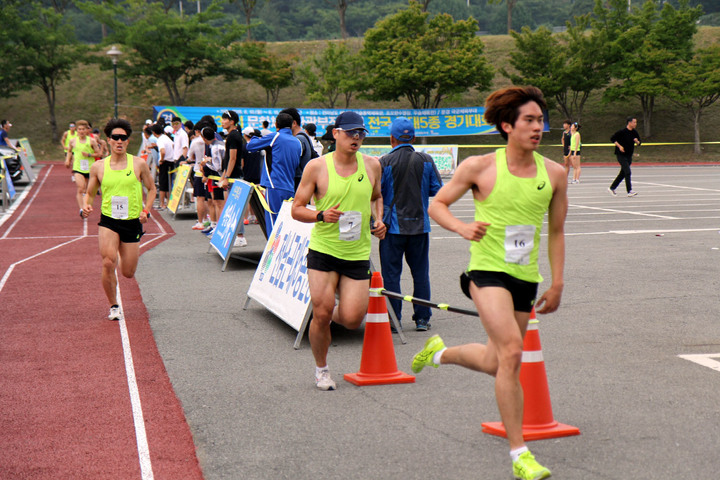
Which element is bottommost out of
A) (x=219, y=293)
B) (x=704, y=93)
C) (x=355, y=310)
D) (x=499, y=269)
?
(x=219, y=293)

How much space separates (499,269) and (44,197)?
22229mm

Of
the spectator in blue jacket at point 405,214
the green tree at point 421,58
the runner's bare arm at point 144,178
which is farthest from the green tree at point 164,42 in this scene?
the spectator in blue jacket at point 405,214

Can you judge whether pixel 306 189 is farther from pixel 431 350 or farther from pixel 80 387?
pixel 80 387

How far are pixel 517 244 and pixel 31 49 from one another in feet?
157

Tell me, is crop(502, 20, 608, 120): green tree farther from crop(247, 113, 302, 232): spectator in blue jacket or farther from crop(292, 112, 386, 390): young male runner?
crop(292, 112, 386, 390): young male runner

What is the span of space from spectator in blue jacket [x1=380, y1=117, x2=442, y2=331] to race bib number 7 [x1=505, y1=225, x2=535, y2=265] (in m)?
3.33

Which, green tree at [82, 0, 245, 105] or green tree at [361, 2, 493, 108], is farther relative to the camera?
green tree at [82, 0, 245, 105]

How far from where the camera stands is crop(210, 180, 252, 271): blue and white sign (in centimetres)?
1134

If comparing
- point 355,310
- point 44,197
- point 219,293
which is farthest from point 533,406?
point 44,197

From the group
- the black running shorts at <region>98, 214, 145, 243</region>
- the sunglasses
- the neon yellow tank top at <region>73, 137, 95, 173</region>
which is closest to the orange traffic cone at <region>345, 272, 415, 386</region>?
the sunglasses

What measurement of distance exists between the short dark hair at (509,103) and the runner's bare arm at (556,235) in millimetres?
328

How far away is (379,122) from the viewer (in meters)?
47.3

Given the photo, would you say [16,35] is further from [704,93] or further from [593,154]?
[704,93]

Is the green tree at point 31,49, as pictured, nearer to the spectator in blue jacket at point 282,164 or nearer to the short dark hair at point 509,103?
the spectator in blue jacket at point 282,164
